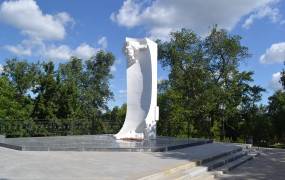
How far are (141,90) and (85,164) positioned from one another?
7898 mm

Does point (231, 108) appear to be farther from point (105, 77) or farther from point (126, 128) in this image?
point (126, 128)

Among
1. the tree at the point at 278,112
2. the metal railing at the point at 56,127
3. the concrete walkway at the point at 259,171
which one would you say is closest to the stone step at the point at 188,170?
the concrete walkway at the point at 259,171

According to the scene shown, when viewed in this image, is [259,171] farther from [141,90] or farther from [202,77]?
[202,77]

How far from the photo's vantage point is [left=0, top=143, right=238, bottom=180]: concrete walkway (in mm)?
8609

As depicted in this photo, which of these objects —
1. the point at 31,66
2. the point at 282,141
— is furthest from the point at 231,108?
the point at 31,66

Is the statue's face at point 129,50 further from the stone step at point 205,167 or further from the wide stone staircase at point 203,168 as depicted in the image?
the stone step at point 205,167

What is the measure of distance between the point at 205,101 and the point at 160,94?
485 cm

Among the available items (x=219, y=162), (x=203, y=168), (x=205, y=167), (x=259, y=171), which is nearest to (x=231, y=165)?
(x=219, y=162)

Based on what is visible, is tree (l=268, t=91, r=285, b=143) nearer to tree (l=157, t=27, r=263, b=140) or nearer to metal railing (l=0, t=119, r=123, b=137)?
tree (l=157, t=27, r=263, b=140)

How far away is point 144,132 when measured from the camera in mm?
17594

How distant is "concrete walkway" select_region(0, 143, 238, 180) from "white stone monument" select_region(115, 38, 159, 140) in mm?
4075

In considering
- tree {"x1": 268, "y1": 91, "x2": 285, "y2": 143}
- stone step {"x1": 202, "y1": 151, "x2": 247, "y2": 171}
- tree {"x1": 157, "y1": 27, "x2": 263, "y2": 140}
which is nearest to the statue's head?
stone step {"x1": 202, "y1": 151, "x2": 247, "y2": 171}

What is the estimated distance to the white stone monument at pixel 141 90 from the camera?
17.5 m

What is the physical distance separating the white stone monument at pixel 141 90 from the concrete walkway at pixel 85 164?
13.4ft
